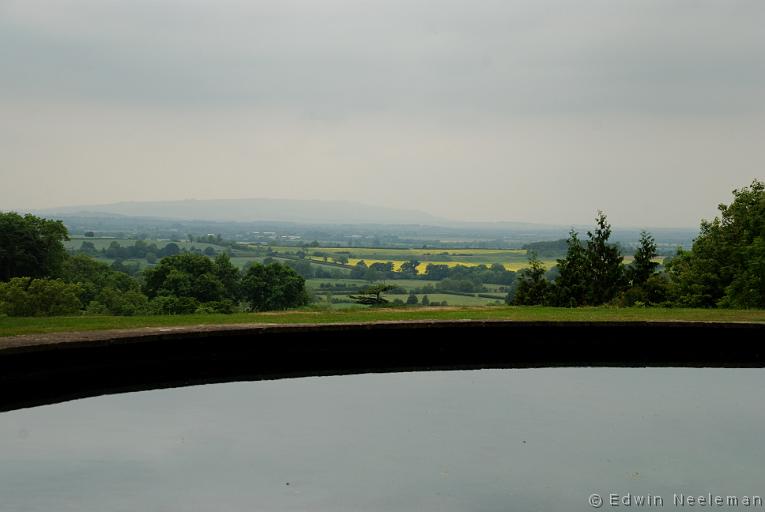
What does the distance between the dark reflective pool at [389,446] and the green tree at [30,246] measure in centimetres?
5623

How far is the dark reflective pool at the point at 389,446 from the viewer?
8211mm

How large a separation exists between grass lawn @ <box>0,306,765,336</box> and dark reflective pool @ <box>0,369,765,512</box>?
3269mm

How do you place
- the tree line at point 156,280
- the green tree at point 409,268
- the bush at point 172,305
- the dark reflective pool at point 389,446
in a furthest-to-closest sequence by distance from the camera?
the green tree at point 409,268, the tree line at point 156,280, the bush at point 172,305, the dark reflective pool at point 389,446

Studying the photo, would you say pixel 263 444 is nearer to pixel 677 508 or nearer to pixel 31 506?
pixel 31 506

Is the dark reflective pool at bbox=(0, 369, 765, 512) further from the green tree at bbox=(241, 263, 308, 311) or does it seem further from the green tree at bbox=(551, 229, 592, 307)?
the green tree at bbox=(241, 263, 308, 311)

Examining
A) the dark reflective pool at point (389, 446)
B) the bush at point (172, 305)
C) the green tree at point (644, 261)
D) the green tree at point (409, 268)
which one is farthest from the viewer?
the green tree at point (409, 268)

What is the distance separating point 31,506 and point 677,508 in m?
5.84

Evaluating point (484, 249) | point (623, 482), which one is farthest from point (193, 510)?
point (484, 249)

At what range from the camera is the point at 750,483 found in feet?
28.8

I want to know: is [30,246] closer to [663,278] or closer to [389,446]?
[663,278]

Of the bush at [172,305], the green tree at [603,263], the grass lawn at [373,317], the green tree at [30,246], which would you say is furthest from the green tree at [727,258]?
the green tree at [30,246]

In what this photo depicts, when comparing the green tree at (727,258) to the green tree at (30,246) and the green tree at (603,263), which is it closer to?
the green tree at (603,263)

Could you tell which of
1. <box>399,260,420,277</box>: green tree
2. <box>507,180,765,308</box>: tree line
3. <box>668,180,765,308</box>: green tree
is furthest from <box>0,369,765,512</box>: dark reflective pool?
<box>399,260,420,277</box>: green tree

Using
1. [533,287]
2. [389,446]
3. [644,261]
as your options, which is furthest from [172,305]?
[389,446]
